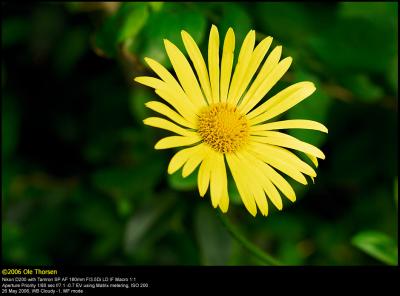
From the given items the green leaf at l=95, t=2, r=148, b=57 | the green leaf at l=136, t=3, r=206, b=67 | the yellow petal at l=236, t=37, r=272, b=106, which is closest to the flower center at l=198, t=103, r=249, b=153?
the yellow petal at l=236, t=37, r=272, b=106

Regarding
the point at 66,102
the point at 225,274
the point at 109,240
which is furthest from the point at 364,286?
the point at 66,102

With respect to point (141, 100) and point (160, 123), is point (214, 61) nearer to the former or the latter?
point (160, 123)

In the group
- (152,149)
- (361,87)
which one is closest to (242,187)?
(152,149)

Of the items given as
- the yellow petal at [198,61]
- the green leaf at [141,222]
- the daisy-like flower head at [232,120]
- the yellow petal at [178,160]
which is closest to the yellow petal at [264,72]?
the daisy-like flower head at [232,120]

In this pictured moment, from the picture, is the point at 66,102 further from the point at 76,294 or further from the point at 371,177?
the point at 371,177

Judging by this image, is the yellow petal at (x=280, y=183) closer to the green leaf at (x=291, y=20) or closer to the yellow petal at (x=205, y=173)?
the yellow petal at (x=205, y=173)

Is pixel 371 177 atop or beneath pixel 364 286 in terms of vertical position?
atop
